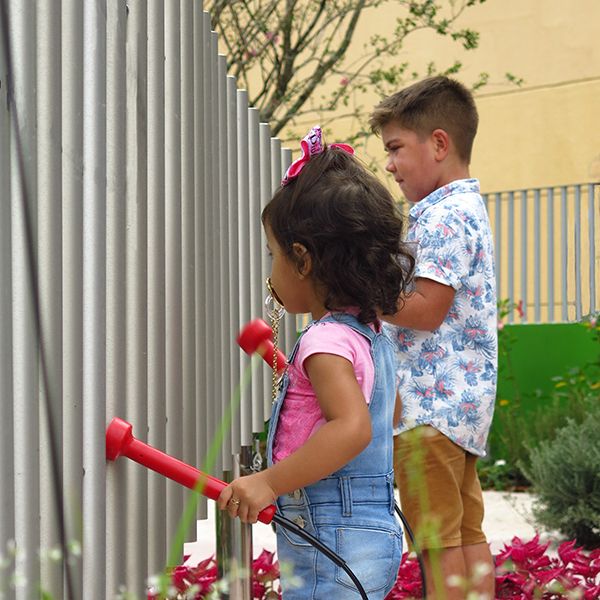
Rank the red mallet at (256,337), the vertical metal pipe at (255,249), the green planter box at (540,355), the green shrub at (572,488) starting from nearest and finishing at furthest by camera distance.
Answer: the red mallet at (256,337), the vertical metal pipe at (255,249), the green shrub at (572,488), the green planter box at (540,355)

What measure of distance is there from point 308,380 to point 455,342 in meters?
0.83

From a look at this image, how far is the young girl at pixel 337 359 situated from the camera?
2119 mm

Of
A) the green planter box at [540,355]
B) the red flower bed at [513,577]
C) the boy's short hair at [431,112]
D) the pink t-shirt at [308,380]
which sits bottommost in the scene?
the red flower bed at [513,577]

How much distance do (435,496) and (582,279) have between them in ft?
18.6

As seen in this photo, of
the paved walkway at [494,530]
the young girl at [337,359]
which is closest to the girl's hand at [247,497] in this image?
the young girl at [337,359]

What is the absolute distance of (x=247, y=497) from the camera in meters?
2.01

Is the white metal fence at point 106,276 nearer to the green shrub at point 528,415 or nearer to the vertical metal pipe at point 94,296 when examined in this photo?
the vertical metal pipe at point 94,296

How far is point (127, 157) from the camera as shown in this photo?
7.43 ft

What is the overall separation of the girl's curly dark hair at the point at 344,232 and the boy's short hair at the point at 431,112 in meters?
0.96

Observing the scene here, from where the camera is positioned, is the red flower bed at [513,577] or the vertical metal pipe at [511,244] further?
the vertical metal pipe at [511,244]

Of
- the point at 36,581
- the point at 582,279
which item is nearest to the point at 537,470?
the point at 582,279

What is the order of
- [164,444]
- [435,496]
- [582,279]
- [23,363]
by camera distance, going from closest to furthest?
1. [23,363]
2. [164,444]
3. [435,496]
4. [582,279]

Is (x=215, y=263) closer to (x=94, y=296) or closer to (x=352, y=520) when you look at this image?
(x=94, y=296)

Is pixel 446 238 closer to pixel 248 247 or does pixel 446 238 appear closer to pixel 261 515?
pixel 248 247
